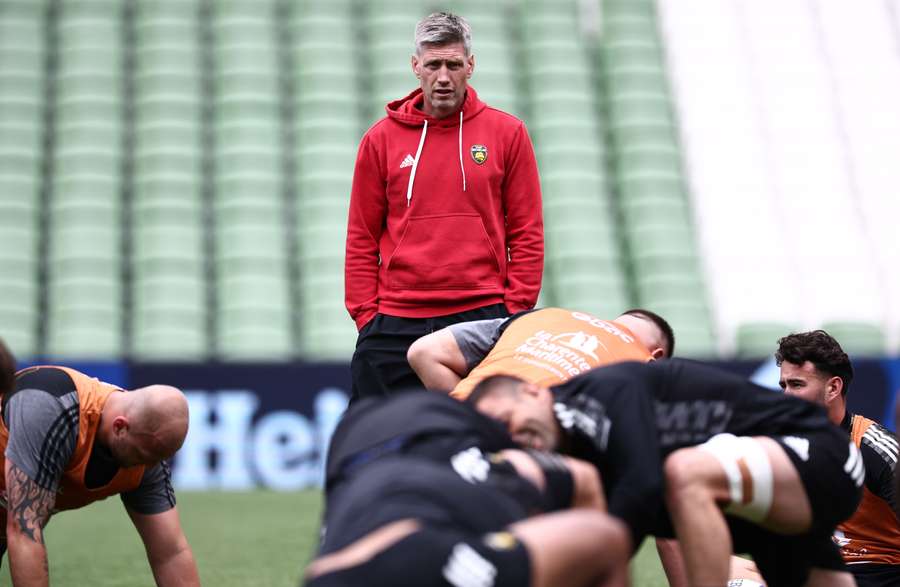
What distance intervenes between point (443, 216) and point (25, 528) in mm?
1730

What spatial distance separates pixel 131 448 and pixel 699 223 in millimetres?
9057

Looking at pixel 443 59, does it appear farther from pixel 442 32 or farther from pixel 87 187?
pixel 87 187

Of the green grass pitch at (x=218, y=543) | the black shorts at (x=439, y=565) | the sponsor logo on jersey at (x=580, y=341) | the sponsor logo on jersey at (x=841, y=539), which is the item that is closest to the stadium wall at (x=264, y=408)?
the green grass pitch at (x=218, y=543)

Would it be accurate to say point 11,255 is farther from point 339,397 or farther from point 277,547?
point 277,547

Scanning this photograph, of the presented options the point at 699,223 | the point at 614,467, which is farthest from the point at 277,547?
the point at 699,223

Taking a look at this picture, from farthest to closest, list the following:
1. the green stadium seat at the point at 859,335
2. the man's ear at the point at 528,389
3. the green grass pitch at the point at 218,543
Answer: the green stadium seat at the point at 859,335 → the green grass pitch at the point at 218,543 → the man's ear at the point at 528,389

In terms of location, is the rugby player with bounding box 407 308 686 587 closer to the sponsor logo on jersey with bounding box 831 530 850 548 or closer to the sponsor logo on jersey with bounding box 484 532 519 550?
the sponsor logo on jersey with bounding box 831 530 850 548

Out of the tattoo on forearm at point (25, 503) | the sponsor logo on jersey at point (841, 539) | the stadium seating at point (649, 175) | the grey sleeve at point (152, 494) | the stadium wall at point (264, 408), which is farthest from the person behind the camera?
the stadium seating at point (649, 175)

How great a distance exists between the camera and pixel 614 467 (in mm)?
3410

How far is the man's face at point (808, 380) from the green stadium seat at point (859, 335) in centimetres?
670

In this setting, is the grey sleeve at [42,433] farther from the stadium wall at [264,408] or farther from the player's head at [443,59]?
the stadium wall at [264,408]

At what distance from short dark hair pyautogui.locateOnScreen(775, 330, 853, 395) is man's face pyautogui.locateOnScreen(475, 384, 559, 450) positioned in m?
1.47

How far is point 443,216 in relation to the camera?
4.62 metres

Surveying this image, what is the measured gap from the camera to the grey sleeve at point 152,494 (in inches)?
179
